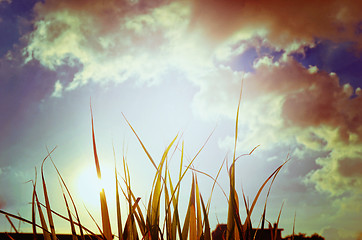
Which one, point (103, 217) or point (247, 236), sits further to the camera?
point (247, 236)

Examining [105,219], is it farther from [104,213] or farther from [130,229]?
[130,229]

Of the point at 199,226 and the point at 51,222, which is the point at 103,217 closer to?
the point at 51,222

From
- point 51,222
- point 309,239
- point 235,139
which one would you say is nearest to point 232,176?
point 235,139

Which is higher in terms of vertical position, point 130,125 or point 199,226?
point 130,125

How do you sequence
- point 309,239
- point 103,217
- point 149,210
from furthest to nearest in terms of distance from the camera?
point 309,239
point 149,210
point 103,217

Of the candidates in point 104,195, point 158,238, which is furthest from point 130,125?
point 158,238

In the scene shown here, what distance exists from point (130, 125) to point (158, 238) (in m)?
0.37

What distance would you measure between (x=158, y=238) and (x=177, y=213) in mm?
106

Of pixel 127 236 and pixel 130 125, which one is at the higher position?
pixel 130 125

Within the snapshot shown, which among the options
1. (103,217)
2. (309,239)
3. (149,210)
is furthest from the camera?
(309,239)

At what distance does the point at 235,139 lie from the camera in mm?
907

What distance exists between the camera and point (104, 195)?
0.86 m

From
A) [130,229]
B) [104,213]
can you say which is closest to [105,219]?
[104,213]

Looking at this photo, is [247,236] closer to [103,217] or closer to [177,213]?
[177,213]
